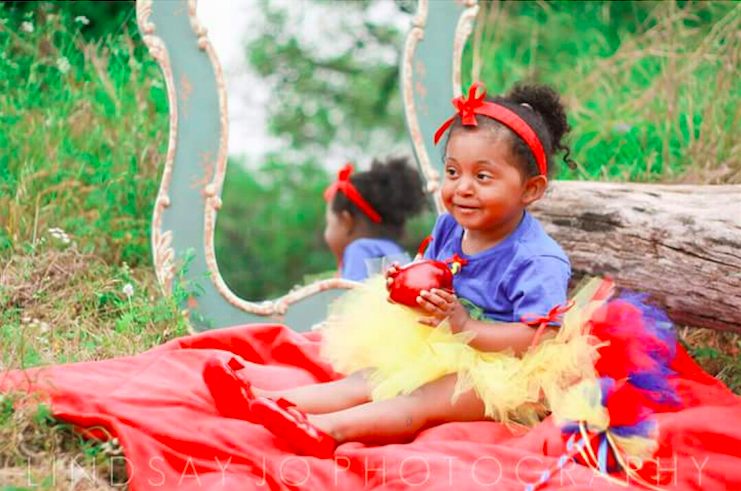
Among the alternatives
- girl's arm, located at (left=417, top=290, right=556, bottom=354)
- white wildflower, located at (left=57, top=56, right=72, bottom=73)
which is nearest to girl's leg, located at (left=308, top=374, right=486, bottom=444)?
girl's arm, located at (left=417, top=290, right=556, bottom=354)

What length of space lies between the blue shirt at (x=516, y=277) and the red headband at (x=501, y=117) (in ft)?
0.72

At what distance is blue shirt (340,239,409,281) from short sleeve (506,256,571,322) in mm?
1172

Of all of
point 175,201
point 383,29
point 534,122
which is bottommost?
point 175,201

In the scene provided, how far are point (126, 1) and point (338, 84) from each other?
1.06 metres

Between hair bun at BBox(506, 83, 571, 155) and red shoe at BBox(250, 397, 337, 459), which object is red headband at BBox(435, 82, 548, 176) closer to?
hair bun at BBox(506, 83, 571, 155)

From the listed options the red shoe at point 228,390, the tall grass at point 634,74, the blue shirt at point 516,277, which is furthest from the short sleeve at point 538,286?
the tall grass at point 634,74

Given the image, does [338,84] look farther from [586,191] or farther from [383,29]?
[586,191]

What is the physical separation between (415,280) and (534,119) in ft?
2.07

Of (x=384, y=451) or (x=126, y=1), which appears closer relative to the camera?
(x=384, y=451)

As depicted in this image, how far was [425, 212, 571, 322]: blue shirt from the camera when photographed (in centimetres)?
266

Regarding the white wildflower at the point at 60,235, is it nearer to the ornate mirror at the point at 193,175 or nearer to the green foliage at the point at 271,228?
the ornate mirror at the point at 193,175

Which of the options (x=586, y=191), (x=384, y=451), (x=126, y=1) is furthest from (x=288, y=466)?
(x=126, y=1)

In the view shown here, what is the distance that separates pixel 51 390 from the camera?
2.43m

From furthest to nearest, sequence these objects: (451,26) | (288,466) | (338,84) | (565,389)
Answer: (338,84), (451,26), (565,389), (288,466)
